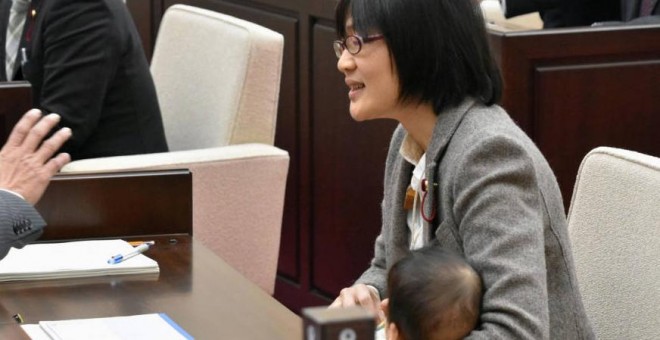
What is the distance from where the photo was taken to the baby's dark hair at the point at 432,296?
1682mm

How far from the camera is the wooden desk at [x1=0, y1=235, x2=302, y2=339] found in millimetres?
1932

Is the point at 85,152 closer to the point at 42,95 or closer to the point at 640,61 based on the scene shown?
the point at 42,95

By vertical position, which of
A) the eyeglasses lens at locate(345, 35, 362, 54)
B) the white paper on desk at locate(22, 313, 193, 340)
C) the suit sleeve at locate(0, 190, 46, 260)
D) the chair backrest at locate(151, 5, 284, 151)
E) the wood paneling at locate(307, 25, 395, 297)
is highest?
the eyeglasses lens at locate(345, 35, 362, 54)

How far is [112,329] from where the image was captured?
1.89 metres

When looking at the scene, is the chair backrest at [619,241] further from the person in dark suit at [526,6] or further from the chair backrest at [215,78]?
the person in dark suit at [526,6]

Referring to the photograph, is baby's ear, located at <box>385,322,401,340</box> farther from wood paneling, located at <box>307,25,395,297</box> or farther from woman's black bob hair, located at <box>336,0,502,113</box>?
wood paneling, located at <box>307,25,395,297</box>

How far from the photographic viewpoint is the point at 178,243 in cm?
246

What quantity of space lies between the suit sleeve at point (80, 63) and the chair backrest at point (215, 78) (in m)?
0.28

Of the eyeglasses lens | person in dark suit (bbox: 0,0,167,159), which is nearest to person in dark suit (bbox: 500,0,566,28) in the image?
person in dark suit (bbox: 0,0,167,159)

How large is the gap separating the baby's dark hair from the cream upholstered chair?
159 centimetres

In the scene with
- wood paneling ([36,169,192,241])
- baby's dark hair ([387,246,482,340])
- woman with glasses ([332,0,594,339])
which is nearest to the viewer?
baby's dark hair ([387,246,482,340])

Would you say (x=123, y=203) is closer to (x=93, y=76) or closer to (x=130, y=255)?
(x=130, y=255)

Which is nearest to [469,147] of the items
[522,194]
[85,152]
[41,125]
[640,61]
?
[522,194]

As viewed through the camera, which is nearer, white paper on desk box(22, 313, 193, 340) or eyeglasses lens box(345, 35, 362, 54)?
white paper on desk box(22, 313, 193, 340)
